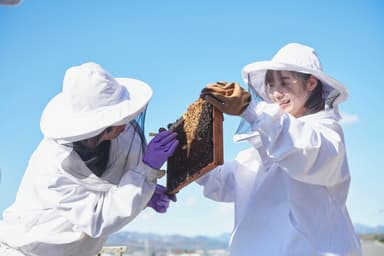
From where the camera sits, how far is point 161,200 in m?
2.80

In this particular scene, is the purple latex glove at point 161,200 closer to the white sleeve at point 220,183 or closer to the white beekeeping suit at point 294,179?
the white sleeve at point 220,183

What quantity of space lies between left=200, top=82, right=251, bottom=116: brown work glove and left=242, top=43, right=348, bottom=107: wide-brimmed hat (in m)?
0.30

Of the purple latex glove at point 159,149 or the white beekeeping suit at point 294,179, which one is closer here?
the white beekeeping suit at point 294,179

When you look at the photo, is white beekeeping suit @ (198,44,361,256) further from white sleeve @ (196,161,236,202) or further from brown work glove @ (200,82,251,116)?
white sleeve @ (196,161,236,202)

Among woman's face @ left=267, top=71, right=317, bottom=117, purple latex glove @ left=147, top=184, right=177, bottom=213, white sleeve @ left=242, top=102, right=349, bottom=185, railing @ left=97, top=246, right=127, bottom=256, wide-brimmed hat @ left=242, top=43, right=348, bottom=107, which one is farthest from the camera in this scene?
railing @ left=97, top=246, right=127, bottom=256

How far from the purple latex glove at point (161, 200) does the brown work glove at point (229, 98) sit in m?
0.78

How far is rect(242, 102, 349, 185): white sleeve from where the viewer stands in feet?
6.95

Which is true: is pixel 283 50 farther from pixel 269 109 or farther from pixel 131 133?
pixel 131 133

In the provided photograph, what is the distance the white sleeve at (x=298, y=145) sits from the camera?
212cm

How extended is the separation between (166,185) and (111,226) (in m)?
0.47

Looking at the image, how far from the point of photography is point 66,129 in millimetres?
2439

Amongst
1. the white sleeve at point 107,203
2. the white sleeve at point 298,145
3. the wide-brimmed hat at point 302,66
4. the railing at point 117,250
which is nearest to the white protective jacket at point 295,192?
the white sleeve at point 298,145

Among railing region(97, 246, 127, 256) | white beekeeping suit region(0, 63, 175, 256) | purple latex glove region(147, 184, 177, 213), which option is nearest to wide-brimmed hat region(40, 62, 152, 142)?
white beekeeping suit region(0, 63, 175, 256)

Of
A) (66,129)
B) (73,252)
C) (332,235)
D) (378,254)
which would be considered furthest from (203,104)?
(378,254)
